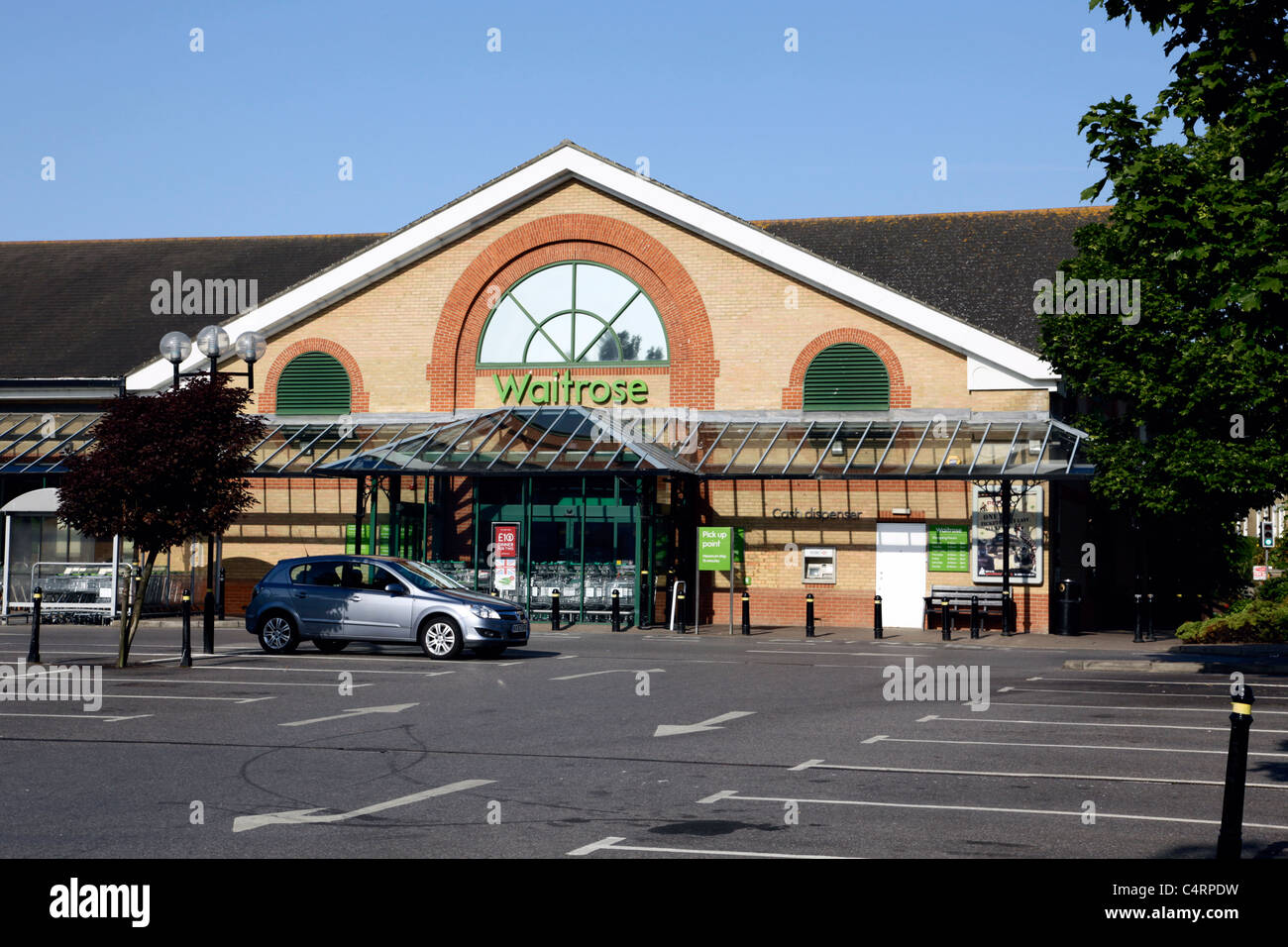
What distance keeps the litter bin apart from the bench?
128 centimetres

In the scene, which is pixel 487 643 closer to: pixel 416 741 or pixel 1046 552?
pixel 416 741

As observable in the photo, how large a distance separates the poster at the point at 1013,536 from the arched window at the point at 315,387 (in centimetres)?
1533

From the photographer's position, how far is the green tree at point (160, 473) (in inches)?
787

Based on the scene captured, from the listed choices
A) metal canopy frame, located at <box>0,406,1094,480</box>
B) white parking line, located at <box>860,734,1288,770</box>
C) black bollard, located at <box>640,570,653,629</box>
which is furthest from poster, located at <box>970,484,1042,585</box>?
white parking line, located at <box>860,734,1288,770</box>

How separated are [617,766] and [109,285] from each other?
35.8 metres

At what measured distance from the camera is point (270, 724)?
1401cm

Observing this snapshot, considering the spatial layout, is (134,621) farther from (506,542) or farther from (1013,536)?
(1013,536)

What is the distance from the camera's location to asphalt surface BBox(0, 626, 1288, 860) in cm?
848

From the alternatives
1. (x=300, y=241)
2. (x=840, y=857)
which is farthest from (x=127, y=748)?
(x=300, y=241)

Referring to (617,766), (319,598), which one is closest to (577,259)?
(319,598)

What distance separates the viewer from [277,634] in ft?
73.9

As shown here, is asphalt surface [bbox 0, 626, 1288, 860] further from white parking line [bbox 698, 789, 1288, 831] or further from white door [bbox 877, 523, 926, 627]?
white door [bbox 877, 523, 926, 627]

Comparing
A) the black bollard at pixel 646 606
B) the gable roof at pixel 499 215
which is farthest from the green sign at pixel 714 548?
the gable roof at pixel 499 215
